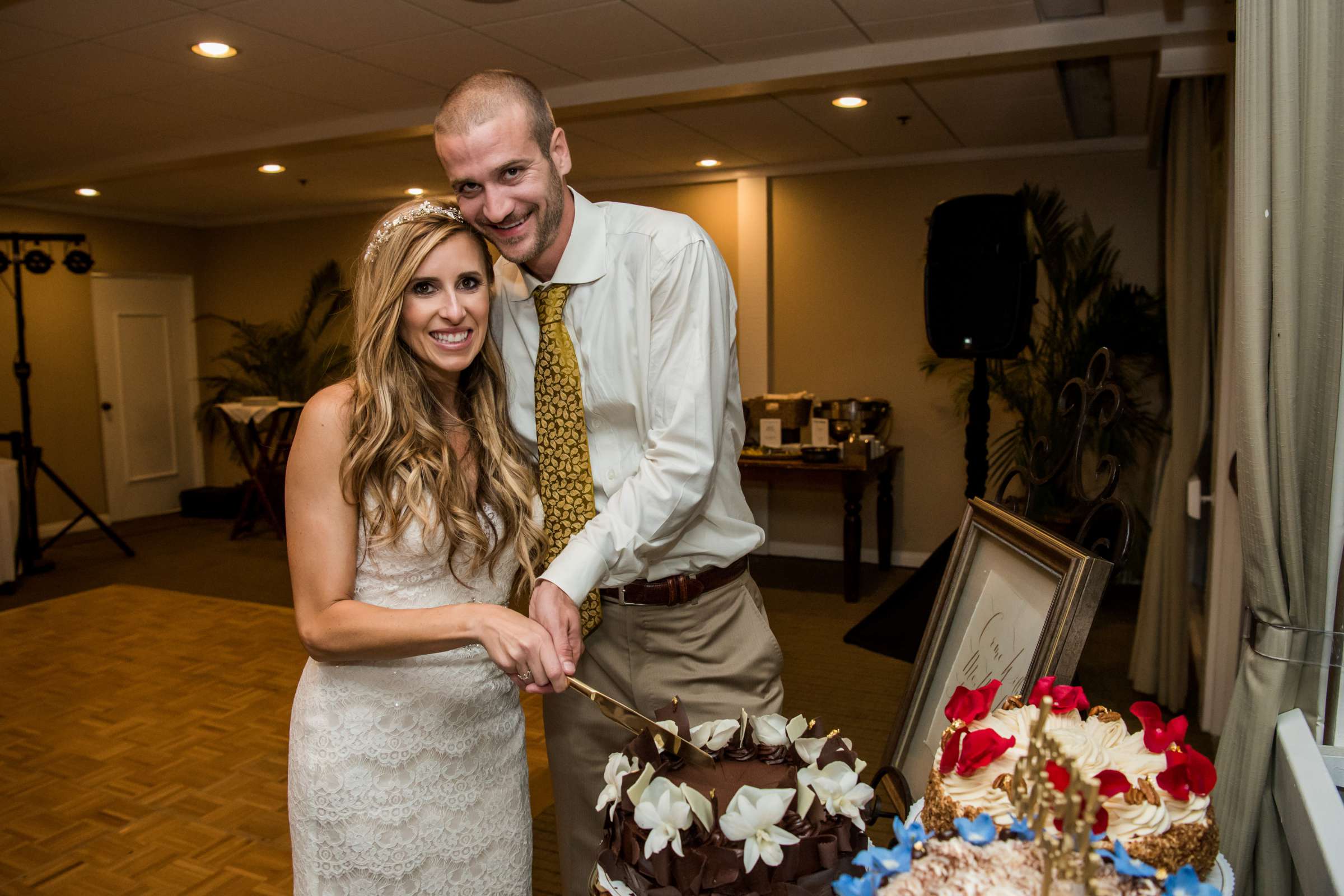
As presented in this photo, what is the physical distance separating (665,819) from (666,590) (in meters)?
0.93

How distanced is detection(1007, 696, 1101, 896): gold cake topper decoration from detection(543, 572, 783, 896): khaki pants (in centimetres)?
112

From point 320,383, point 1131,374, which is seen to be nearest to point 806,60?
point 1131,374

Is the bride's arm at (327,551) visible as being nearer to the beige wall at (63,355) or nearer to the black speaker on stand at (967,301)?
the black speaker on stand at (967,301)

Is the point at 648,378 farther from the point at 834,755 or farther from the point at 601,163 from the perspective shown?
the point at 601,163

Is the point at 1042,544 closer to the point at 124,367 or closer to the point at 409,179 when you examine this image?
the point at 409,179

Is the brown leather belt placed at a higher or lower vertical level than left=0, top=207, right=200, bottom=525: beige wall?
lower

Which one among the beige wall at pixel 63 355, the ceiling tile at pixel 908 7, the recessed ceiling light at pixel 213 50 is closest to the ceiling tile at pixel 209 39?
the recessed ceiling light at pixel 213 50

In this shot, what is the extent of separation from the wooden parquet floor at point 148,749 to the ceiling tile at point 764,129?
10.3ft

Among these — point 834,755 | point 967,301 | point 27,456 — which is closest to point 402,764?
point 834,755

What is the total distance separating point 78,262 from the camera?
25.1ft

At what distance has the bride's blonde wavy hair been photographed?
1.55 metres

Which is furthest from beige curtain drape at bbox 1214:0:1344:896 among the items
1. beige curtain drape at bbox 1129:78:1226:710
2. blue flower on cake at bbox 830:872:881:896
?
beige curtain drape at bbox 1129:78:1226:710

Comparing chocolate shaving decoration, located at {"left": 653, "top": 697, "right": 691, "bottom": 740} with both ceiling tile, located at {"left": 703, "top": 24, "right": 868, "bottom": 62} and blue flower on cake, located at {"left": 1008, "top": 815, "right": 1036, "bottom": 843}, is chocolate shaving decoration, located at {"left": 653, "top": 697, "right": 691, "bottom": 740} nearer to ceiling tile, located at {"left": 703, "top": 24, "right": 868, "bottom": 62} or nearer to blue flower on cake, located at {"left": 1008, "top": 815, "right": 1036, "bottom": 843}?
blue flower on cake, located at {"left": 1008, "top": 815, "right": 1036, "bottom": 843}

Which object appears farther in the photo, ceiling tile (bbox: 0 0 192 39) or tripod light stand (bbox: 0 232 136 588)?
tripod light stand (bbox: 0 232 136 588)
